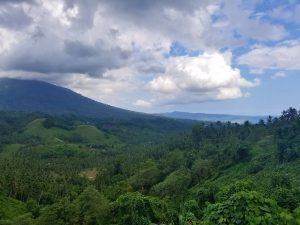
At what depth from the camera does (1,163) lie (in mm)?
141875

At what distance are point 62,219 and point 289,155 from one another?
70.9 meters

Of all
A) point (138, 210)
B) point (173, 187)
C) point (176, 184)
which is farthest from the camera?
point (176, 184)

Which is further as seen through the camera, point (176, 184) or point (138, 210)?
point (176, 184)

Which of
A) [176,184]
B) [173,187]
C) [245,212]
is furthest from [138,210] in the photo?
[245,212]

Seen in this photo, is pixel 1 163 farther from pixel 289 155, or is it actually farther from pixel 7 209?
pixel 289 155

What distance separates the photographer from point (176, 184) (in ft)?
374

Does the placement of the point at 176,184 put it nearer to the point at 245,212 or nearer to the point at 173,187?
the point at 173,187

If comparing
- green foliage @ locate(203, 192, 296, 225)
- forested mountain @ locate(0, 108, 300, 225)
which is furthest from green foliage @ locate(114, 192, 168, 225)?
green foliage @ locate(203, 192, 296, 225)

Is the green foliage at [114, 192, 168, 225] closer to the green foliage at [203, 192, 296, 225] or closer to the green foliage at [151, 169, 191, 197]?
the green foliage at [151, 169, 191, 197]

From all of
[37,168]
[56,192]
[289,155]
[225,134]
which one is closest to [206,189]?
[289,155]

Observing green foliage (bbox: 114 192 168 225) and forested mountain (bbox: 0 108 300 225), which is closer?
forested mountain (bbox: 0 108 300 225)

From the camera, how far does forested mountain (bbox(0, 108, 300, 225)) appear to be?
Result: 52191 mm

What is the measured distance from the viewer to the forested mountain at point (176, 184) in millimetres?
52191

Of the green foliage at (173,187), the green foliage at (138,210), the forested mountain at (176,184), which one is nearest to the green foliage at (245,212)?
the forested mountain at (176,184)
